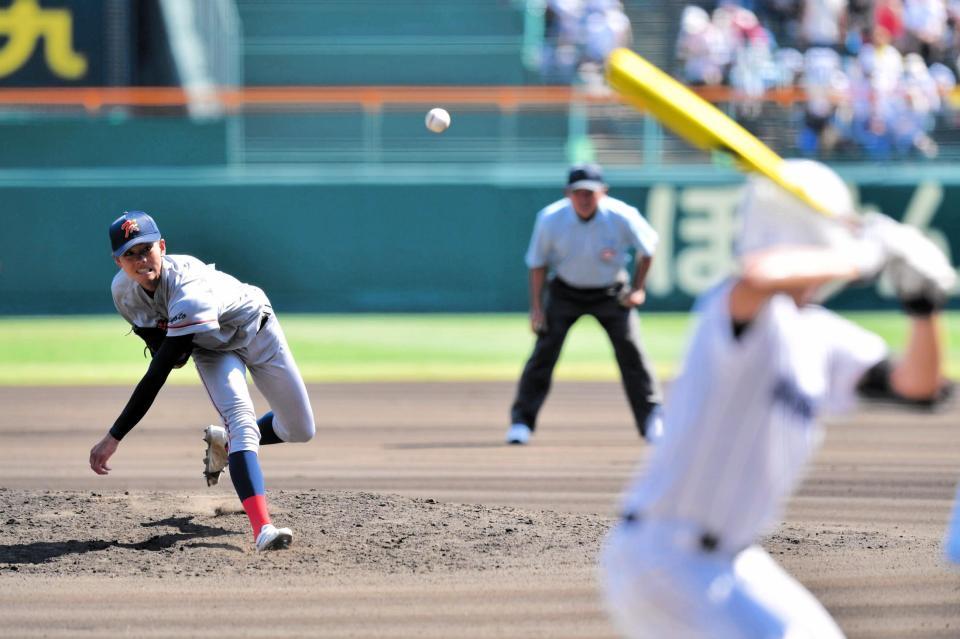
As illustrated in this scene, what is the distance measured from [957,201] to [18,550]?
16.5 meters

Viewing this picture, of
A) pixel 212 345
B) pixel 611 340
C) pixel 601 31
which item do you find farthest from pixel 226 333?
pixel 601 31

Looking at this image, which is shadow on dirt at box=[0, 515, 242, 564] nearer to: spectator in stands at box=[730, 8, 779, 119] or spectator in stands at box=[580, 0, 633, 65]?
spectator in stands at box=[730, 8, 779, 119]

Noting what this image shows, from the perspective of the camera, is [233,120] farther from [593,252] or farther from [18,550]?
[18,550]

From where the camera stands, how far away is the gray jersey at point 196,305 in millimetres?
7051

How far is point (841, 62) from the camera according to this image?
72.1 ft

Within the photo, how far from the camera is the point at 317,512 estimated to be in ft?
28.0

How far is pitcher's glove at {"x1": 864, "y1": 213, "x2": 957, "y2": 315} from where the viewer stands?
3525 mm

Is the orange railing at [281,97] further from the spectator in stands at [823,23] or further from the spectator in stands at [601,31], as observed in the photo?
the spectator in stands at [823,23]

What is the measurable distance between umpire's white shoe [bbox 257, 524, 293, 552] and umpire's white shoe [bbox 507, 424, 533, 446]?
4.09 m

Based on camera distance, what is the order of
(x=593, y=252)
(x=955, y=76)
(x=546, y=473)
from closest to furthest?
(x=546, y=473) < (x=593, y=252) < (x=955, y=76)

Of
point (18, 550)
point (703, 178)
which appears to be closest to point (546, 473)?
point (18, 550)

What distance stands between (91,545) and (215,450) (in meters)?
0.88

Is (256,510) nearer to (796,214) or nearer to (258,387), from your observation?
(258,387)

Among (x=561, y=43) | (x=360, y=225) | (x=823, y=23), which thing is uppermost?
(x=823, y=23)
